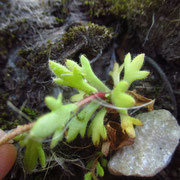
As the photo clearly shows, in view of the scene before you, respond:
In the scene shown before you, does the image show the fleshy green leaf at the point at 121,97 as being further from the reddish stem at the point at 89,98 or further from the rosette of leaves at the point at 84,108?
the reddish stem at the point at 89,98

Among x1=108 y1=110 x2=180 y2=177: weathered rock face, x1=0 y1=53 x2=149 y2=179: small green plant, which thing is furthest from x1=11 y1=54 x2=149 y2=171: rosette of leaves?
x1=108 y1=110 x2=180 y2=177: weathered rock face

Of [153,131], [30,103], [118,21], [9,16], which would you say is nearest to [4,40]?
[9,16]

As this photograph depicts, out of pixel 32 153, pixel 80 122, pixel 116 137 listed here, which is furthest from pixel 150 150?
pixel 32 153

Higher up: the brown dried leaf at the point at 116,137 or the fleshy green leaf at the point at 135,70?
the fleshy green leaf at the point at 135,70

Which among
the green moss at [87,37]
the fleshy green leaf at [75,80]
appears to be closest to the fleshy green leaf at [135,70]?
the fleshy green leaf at [75,80]

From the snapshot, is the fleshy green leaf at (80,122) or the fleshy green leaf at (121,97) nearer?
the fleshy green leaf at (121,97)

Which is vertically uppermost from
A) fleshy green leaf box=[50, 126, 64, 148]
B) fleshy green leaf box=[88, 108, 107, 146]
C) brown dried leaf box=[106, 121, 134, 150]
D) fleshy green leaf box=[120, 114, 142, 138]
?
fleshy green leaf box=[50, 126, 64, 148]

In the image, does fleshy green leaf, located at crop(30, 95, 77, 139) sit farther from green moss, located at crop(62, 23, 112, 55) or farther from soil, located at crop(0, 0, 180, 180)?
green moss, located at crop(62, 23, 112, 55)
